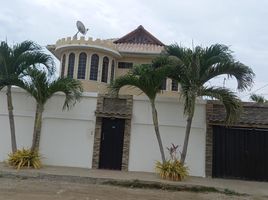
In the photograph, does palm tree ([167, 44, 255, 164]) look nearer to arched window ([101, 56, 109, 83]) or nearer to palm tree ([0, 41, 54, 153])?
palm tree ([0, 41, 54, 153])

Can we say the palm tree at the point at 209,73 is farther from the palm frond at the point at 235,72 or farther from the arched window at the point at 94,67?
the arched window at the point at 94,67

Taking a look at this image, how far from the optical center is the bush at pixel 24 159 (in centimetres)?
1485

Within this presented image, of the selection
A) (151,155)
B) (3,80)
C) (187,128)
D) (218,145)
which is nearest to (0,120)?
(3,80)

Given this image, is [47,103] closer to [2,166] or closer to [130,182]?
[2,166]

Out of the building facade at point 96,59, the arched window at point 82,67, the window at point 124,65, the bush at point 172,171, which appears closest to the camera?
the bush at point 172,171

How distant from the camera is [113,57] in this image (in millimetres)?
23359

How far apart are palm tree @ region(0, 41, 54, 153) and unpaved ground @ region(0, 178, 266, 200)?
3.64 meters

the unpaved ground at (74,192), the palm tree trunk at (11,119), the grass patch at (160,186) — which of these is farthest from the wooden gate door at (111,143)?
the palm tree trunk at (11,119)

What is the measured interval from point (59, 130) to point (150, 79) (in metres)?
4.47

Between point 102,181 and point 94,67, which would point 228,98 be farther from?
point 94,67

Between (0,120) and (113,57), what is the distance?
28.5ft

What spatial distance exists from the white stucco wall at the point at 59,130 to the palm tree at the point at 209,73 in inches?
152

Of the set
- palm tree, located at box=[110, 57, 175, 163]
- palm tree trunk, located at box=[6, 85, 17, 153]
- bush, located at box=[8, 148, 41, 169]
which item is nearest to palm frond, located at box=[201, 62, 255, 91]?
palm tree, located at box=[110, 57, 175, 163]

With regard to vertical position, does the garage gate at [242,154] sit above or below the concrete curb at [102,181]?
above
